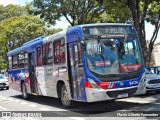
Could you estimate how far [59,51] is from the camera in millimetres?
12344

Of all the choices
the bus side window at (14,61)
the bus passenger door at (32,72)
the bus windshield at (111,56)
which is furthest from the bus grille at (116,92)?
the bus side window at (14,61)

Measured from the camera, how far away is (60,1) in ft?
90.9

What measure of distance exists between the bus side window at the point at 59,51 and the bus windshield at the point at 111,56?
1.71 m

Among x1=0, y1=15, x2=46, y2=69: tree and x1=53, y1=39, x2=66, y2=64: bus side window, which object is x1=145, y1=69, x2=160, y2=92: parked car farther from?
x1=0, y1=15, x2=46, y2=69: tree

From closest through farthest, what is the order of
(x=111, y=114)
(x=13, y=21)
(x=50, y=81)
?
(x=111, y=114), (x=50, y=81), (x=13, y=21)

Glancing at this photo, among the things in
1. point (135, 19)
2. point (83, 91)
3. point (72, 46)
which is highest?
point (135, 19)

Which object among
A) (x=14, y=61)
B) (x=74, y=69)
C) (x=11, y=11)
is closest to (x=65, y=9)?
(x=14, y=61)

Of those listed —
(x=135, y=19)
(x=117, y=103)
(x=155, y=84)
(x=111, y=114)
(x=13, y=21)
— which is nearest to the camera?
(x=111, y=114)

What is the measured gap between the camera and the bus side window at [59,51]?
39.4 feet

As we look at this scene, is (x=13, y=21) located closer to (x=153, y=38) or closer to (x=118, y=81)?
(x=153, y=38)

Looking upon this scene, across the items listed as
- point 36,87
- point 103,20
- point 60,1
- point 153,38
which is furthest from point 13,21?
point 36,87

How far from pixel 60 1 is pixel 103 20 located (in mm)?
10178

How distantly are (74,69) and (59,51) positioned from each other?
54.0 inches

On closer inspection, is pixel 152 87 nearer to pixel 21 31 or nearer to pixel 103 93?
pixel 103 93
